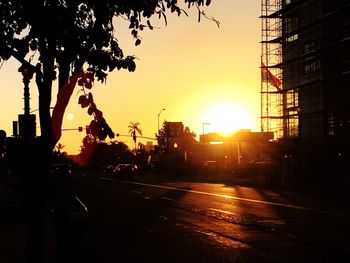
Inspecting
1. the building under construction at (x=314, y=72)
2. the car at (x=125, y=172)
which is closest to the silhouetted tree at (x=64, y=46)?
the building under construction at (x=314, y=72)

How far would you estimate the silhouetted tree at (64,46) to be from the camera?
210 inches

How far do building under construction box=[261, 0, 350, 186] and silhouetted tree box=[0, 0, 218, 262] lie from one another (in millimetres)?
43928

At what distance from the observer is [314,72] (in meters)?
61.0

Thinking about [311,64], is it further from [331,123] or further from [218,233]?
[218,233]

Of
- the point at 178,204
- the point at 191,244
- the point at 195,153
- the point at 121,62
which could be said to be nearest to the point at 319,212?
the point at 178,204

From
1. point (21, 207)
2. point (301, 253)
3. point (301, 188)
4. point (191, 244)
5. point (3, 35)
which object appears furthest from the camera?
→ point (301, 188)

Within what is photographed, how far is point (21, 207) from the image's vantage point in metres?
23.6

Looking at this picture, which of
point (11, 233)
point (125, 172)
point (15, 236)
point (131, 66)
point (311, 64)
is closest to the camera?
point (131, 66)

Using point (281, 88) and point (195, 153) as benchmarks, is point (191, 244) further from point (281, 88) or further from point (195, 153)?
point (195, 153)

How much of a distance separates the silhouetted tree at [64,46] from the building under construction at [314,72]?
4393cm

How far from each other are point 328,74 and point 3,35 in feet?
182

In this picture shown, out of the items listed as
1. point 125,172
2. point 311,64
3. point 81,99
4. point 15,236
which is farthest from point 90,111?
point 125,172

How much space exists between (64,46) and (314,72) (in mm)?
57692

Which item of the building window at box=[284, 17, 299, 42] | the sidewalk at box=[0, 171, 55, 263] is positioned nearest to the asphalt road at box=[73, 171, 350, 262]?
the sidewalk at box=[0, 171, 55, 263]
